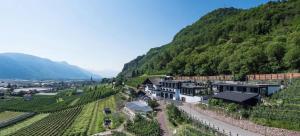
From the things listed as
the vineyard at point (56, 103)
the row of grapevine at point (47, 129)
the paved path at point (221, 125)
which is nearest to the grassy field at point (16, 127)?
the row of grapevine at point (47, 129)

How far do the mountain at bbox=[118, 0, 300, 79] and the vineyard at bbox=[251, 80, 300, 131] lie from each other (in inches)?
675

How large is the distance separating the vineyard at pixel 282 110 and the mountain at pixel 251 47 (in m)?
17.2

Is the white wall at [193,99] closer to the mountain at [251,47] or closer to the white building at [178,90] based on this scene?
the white building at [178,90]

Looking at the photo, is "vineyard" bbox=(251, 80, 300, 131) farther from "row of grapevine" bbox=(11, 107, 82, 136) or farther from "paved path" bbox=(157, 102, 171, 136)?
"row of grapevine" bbox=(11, 107, 82, 136)

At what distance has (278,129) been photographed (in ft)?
109

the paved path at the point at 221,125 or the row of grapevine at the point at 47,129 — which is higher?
the paved path at the point at 221,125

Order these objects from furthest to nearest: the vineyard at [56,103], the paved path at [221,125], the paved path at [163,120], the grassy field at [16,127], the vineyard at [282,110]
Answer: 1. the vineyard at [56,103]
2. the grassy field at [16,127]
3. the paved path at [163,120]
4. the paved path at [221,125]
5. the vineyard at [282,110]

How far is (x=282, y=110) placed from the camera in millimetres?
36406

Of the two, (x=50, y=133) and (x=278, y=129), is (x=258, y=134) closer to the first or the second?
(x=278, y=129)

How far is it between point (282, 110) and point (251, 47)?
135 ft

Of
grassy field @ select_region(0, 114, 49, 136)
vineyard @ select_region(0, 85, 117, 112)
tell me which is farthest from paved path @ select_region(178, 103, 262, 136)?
vineyard @ select_region(0, 85, 117, 112)

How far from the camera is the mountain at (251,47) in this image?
2526 inches

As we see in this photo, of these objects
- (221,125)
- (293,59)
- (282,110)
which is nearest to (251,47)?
(293,59)

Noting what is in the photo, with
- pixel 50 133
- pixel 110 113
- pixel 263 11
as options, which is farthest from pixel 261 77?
pixel 263 11
